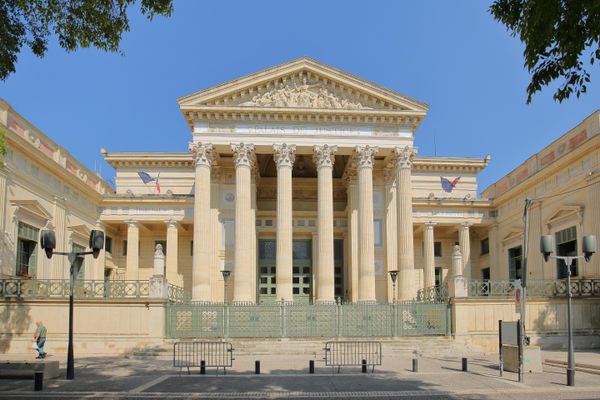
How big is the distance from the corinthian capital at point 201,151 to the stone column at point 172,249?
8155 mm

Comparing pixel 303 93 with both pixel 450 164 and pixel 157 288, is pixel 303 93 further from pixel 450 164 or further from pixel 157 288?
pixel 450 164

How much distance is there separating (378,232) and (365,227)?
435 centimetres

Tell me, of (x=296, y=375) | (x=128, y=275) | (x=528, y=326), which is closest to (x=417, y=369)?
(x=296, y=375)

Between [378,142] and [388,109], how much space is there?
198cm

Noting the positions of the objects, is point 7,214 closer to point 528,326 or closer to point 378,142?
point 378,142

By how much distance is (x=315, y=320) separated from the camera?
90.3ft

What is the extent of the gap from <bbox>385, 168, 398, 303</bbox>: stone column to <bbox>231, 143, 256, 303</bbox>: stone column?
8.16m

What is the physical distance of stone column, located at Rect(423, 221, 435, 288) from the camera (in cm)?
4034

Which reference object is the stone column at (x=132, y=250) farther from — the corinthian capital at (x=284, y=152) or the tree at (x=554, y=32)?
the tree at (x=554, y=32)

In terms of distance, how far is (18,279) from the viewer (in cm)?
2531

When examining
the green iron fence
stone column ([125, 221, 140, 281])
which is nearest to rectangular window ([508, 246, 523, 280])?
the green iron fence

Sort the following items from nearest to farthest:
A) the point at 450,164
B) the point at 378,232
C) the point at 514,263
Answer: the point at 378,232
the point at 514,263
the point at 450,164

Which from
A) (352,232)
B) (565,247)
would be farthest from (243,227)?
(565,247)

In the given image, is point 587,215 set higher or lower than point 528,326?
higher
